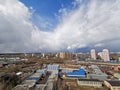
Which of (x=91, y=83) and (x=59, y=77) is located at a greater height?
(x=59, y=77)

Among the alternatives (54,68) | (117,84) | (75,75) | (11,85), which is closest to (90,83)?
(117,84)

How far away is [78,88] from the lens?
37.4 ft

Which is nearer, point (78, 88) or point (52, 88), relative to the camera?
point (52, 88)

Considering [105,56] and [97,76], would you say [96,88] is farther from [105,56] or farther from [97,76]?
[105,56]

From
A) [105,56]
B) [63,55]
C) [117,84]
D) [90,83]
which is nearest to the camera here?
[117,84]

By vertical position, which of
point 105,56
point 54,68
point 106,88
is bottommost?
point 106,88

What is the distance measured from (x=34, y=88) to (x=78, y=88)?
3566 millimetres

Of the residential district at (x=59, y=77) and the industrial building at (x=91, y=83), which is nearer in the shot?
the residential district at (x=59, y=77)

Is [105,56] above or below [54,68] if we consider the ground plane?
above

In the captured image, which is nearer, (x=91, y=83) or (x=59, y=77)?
(x=91, y=83)

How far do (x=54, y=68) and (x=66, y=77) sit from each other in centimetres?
450

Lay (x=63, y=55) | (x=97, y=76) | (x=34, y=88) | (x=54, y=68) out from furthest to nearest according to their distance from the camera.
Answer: (x=63, y=55), (x=54, y=68), (x=97, y=76), (x=34, y=88)

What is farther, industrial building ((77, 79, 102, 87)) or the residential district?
industrial building ((77, 79, 102, 87))

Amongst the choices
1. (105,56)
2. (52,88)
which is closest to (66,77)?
(52,88)
